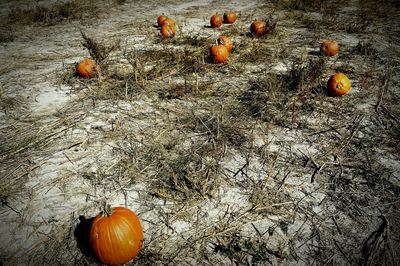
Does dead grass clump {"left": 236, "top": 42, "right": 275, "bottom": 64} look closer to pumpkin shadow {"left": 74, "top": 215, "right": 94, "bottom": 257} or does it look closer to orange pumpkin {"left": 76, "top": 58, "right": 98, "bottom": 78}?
orange pumpkin {"left": 76, "top": 58, "right": 98, "bottom": 78}

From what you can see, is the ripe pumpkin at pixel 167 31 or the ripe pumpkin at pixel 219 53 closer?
the ripe pumpkin at pixel 219 53

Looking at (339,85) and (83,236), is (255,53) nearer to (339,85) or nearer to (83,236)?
(339,85)

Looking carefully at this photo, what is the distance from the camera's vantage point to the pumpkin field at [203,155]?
203cm

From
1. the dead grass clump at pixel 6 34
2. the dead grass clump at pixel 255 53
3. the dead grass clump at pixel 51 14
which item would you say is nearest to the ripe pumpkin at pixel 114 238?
the dead grass clump at pixel 255 53

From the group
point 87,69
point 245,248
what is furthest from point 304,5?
point 245,248

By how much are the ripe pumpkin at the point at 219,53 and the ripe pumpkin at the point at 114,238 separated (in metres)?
3.33

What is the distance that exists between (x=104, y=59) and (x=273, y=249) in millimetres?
4234

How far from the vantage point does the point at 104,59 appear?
4809 mm

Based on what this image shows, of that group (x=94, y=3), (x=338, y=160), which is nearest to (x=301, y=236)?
(x=338, y=160)

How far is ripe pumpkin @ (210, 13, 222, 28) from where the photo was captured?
6.18 m

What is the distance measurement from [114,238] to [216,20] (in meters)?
5.58

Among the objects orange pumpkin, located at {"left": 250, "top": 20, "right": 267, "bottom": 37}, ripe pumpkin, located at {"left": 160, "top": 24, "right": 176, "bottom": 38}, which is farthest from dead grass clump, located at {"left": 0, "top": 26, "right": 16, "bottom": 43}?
orange pumpkin, located at {"left": 250, "top": 20, "right": 267, "bottom": 37}

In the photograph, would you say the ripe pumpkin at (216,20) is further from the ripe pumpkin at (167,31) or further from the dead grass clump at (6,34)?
the dead grass clump at (6,34)

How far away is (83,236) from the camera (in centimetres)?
213
